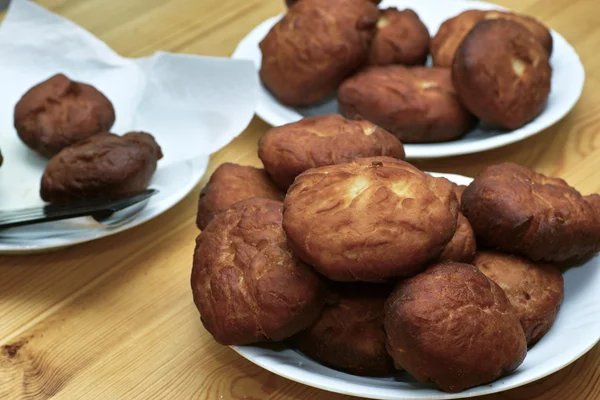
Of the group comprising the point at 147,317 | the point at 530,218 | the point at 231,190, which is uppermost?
the point at 530,218

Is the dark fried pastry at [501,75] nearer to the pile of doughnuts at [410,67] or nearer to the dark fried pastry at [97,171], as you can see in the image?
the pile of doughnuts at [410,67]

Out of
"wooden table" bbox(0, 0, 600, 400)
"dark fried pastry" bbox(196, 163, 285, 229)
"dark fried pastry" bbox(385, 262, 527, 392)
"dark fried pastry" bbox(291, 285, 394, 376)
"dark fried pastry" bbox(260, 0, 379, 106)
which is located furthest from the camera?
"dark fried pastry" bbox(260, 0, 379, 106)

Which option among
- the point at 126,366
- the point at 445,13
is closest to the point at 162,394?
the point at 126,366

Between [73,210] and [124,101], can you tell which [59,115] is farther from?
[73,210]

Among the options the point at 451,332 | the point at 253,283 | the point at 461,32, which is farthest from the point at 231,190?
the point at 461,32

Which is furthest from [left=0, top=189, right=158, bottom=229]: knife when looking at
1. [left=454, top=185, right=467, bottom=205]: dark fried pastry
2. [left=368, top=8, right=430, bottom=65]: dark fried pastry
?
[left=368, top=8, right=430, bottom=65]: dark fried pastry

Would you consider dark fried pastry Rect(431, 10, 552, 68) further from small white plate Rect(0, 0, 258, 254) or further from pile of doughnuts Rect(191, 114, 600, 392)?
pile of doughnuts Rect(191, 114, 600, 392)
